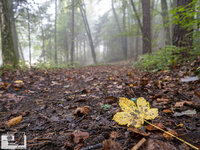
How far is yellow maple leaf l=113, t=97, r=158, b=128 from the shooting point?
A: 84 centimetres

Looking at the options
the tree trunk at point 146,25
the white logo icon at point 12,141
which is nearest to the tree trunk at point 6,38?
the white logo icon at point 12,141

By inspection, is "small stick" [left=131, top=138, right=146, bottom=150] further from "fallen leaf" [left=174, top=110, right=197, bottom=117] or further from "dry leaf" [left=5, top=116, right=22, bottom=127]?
"dry leaf" [left=5, top=116, right=22, bottom=127]

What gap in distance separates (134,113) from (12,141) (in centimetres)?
85

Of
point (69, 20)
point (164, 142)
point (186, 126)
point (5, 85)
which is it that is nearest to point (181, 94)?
point (186, 126)

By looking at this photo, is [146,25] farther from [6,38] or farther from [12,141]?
[12,141]

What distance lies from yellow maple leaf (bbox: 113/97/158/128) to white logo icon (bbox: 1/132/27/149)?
64 cm

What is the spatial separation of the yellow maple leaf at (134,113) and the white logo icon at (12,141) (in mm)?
640

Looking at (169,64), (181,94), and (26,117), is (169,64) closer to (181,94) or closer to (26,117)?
(181,94)

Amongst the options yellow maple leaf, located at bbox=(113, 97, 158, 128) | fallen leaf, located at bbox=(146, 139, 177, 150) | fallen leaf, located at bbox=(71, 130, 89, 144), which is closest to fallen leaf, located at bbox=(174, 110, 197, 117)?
yellow maple leaf, located at bbox=(113, 97, 158, 128)

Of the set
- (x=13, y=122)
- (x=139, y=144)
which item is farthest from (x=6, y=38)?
(x=139, y=144)

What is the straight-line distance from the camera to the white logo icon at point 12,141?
0.74m

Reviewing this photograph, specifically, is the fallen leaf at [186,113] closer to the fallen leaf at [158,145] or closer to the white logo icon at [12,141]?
the fallen leaf at [158,145]

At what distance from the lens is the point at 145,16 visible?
638cm

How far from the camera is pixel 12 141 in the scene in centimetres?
80
